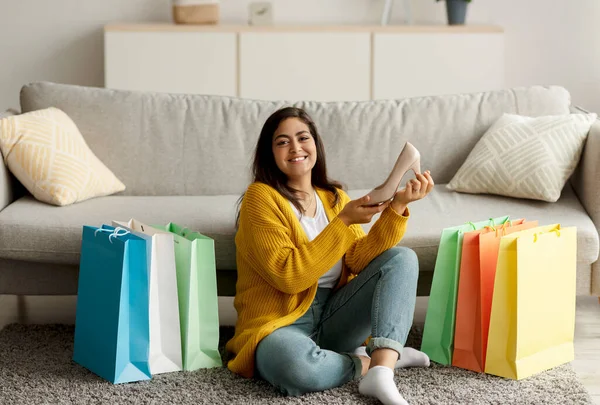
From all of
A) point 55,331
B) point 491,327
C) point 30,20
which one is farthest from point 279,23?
point 491,327

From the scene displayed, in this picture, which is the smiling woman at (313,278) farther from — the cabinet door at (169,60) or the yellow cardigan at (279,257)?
the cabinet door at (169,60)

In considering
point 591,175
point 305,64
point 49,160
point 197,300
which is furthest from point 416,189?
point 305,64

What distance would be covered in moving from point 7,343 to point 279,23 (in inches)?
112

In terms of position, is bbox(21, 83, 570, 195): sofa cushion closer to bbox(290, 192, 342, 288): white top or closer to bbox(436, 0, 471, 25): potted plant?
bbox(290, 192, 342, 288): white top

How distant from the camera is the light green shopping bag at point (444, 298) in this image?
249 centimetres

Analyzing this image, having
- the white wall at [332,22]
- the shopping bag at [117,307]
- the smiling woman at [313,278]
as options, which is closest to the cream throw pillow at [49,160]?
the shopping bag at [117,307]

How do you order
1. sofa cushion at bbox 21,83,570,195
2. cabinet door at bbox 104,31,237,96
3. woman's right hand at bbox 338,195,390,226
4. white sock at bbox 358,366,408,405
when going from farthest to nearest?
cabinet door at bbox 104,31,237,96 < sofa cushion at bbox 21,83,570,195 < woman's right hand at bbox 338,195,390,226 < white sock at bbox 358,366,408,405

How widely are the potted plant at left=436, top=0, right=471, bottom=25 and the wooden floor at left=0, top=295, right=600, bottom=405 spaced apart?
203 cm

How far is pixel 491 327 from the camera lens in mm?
2412

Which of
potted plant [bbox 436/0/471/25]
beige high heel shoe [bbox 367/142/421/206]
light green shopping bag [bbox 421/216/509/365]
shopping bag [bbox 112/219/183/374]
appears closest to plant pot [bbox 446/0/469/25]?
potted plant [bbox 436/0/471/25]

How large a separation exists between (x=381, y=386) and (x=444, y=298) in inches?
16.6

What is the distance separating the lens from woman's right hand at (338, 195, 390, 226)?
2277mm

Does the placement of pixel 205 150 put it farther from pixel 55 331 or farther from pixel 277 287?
pixel 277 287

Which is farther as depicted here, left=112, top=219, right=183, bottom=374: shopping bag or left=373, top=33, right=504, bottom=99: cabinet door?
left=373, top=33, right=504, bottom=99: cabinet door
